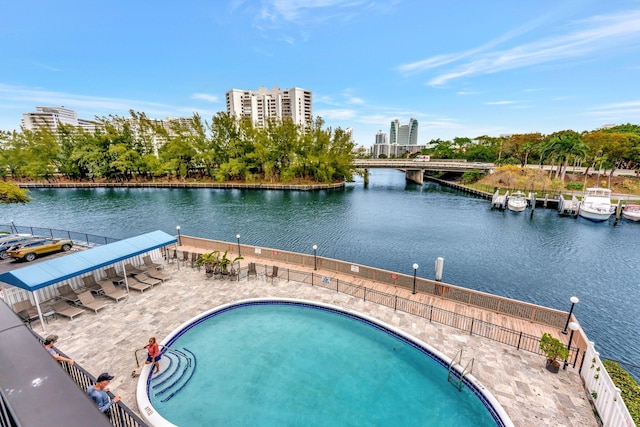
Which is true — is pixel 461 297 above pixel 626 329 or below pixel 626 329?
above

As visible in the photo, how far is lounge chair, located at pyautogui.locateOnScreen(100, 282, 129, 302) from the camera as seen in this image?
13506 mm

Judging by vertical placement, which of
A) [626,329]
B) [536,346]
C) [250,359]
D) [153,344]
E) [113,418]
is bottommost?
[626,329]

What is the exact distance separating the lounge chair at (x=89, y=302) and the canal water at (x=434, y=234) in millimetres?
14283

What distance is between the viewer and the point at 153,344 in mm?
9211

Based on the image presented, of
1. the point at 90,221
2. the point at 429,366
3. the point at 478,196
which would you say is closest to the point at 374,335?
the point at 429,366

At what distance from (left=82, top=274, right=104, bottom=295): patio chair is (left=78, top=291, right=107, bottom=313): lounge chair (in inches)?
26.0

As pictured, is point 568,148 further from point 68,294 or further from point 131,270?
point 68,294

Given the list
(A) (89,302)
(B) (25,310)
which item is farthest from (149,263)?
(B) (25,310)

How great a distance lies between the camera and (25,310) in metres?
11.7

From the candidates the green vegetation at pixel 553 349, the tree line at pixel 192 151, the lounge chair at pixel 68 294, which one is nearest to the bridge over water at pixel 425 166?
the tree line at pixel 192 151

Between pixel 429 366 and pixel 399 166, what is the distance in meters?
66.8

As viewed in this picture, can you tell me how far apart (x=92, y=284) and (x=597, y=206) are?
5209cm

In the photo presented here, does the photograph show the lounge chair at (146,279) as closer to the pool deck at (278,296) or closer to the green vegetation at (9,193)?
the pool deck at (278,296)

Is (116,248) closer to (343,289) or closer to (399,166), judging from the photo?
(343,289)
